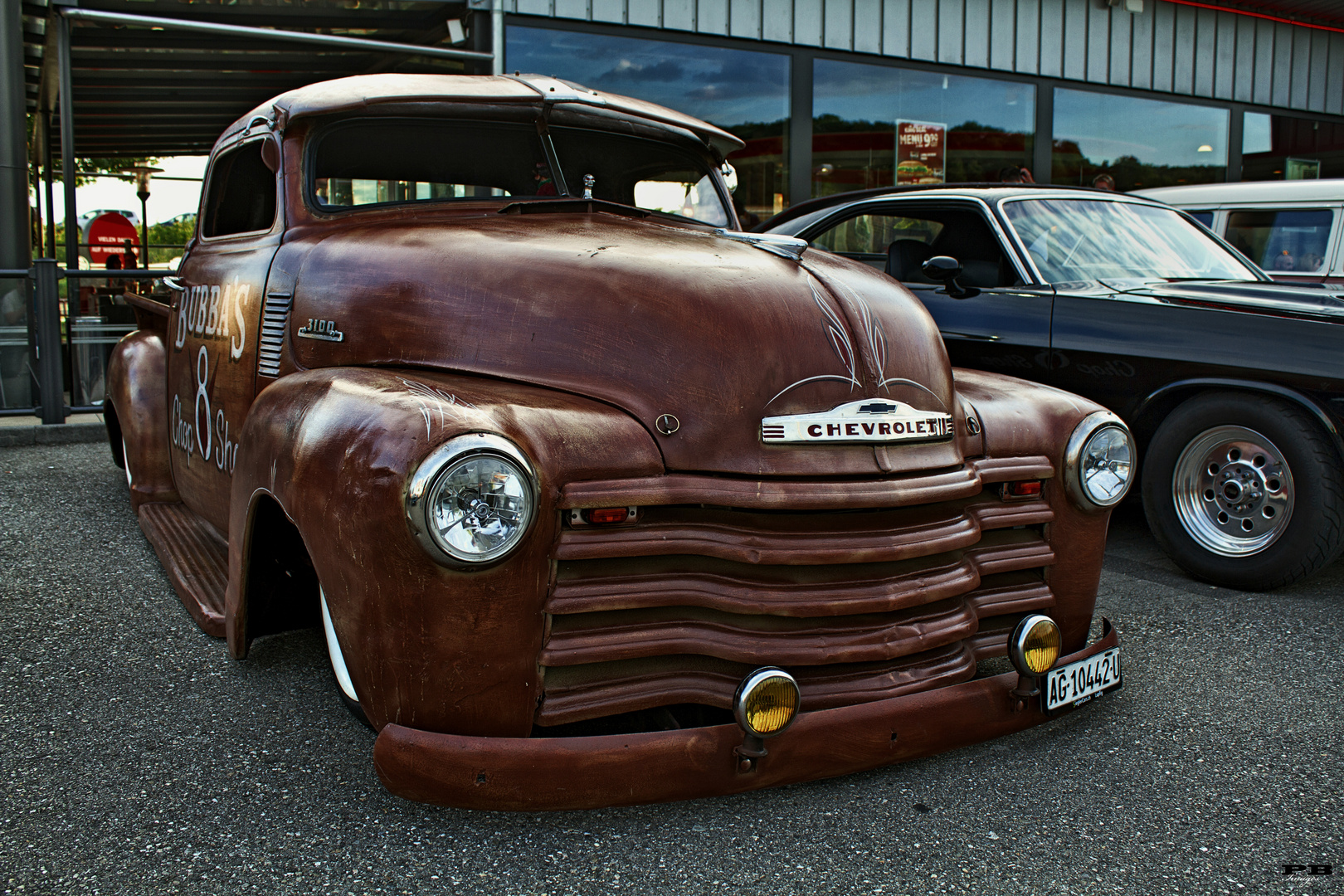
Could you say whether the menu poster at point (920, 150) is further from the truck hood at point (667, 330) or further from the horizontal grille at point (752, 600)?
the horizontal grille at point (752, 600)

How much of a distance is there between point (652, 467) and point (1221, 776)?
5.20 ft

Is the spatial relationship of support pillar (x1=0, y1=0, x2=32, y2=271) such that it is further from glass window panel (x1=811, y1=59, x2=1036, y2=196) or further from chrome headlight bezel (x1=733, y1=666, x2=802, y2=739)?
chrome headlight bezel (x1=733, y1=666, x2=802, y2=739)

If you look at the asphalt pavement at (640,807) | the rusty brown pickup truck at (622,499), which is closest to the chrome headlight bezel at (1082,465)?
the rusty brown pickup truck at (622,499)

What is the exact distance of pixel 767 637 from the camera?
2217 millimetres

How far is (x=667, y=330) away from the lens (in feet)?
7.88

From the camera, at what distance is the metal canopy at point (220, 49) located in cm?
848

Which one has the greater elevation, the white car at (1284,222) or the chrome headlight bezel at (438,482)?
the white car at (1284,222)

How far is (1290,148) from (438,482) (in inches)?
558

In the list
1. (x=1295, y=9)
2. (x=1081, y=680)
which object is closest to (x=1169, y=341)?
(x=1081, y=680)

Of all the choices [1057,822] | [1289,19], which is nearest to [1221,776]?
[1057,822]

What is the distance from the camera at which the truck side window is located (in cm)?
361

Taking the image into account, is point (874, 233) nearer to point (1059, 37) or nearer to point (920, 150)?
point (920, 150)

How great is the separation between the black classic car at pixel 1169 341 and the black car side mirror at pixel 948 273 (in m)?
0.01

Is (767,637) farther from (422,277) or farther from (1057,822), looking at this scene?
(422,277)
